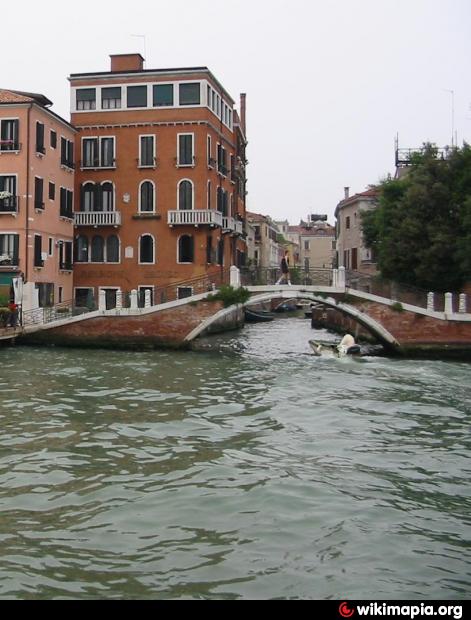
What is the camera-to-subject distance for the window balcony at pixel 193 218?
93.5 feet

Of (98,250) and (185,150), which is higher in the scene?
(185,150)

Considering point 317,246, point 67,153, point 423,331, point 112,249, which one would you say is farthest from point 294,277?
point 317,246

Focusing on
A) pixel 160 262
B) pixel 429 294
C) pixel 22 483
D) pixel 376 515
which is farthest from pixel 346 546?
pixel 160 262

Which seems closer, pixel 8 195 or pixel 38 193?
pixel 8 195

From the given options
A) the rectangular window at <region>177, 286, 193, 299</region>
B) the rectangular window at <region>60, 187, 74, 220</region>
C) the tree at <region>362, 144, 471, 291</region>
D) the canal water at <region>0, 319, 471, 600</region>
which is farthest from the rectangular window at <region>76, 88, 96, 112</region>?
the canal water at <region>0, 319, 471, 600</region>

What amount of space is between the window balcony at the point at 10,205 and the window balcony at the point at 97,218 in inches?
175

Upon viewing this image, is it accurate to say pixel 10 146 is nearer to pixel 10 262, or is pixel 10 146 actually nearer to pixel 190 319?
pixel 10 262

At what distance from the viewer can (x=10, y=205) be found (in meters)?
25.5

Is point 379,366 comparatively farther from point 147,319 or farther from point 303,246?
point 303,246

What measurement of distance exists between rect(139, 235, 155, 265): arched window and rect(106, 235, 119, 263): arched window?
44.6 inches

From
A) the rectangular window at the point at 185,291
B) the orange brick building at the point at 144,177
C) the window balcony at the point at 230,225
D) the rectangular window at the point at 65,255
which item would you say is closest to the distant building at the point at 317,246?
the window balcony at the point at 230,225

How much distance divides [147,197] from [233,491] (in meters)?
22.9

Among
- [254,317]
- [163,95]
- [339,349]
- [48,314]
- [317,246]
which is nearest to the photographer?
[339,349]

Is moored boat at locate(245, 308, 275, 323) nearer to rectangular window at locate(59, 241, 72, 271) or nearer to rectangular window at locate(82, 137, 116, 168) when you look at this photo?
rectangular window at locate(59, 241, 72, 271)
